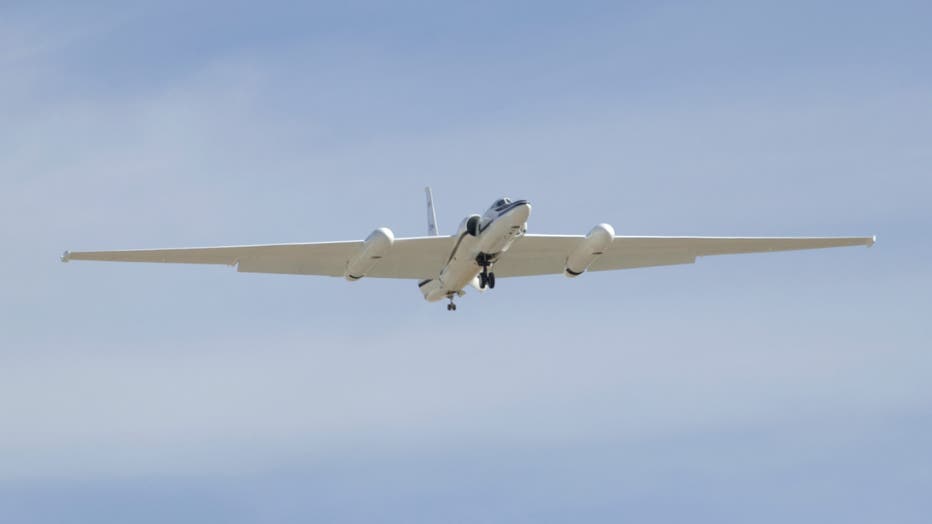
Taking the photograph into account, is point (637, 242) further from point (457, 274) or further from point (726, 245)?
point (457, 274)

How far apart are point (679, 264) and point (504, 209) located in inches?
463

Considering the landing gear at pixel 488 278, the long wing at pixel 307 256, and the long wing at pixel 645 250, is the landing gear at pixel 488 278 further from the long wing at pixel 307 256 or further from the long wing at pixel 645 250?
the long wing at pixel 645 250

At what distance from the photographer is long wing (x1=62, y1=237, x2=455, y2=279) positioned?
5850 centimetres

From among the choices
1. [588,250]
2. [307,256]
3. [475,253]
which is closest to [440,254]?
[475,253]

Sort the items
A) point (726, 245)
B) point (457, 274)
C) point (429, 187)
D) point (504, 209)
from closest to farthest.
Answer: point (504, 209)
point (457, 274)
point (726, 245)
point (429, 187)

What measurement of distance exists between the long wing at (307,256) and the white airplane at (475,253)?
0.04 m

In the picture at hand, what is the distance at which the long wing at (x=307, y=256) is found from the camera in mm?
58500

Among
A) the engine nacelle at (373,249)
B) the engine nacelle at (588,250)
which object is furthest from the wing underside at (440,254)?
the engine nacelle at (373,249)

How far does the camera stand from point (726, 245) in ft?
210

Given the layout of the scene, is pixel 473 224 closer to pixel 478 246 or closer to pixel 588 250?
pixel 478 246

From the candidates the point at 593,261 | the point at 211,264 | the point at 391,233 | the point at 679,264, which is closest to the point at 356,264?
the point at 391,233

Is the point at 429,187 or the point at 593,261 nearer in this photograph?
the point at 593,261

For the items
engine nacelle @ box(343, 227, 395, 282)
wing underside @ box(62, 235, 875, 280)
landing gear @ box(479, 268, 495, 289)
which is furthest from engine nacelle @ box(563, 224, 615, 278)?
engine nacelle @ box(343, 227, 395, 282)

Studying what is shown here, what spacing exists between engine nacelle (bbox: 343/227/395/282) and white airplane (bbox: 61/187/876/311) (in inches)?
1.5
